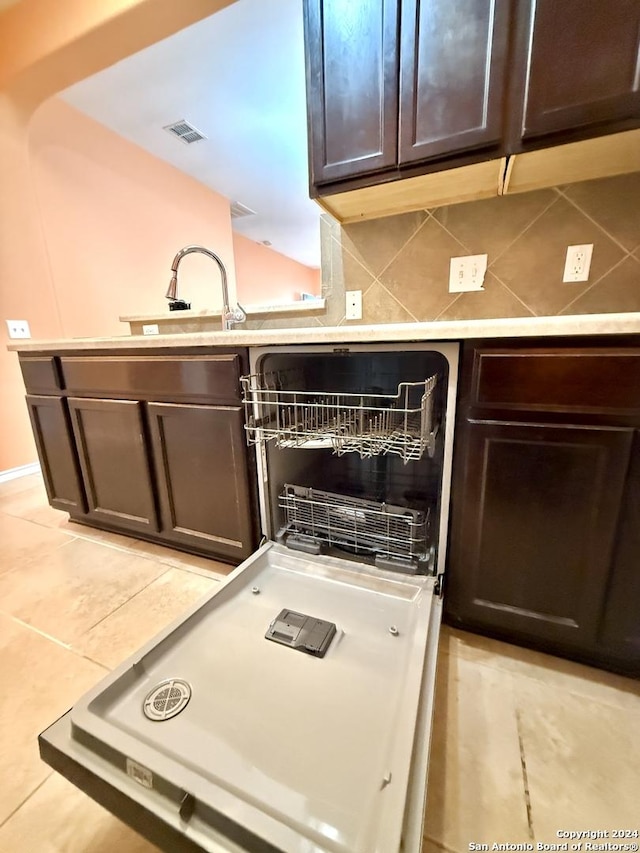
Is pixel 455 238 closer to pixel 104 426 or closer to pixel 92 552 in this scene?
pixel 104 426

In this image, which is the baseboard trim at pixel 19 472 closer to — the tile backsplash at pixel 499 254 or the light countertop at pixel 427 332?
the light countertop at pixel 427 332

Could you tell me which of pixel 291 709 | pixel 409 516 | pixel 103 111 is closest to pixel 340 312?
pixel 409 516

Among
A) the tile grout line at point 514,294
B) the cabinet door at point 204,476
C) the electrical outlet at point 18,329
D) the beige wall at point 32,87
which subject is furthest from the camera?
the electrical outlet at point 18,329

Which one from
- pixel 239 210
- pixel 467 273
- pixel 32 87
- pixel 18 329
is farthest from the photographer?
pixel 239 210

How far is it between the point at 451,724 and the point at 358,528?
0.55 metres

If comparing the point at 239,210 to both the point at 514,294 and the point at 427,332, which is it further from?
the point at 427,332

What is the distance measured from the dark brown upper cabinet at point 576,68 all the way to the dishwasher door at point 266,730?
1309 millimetres

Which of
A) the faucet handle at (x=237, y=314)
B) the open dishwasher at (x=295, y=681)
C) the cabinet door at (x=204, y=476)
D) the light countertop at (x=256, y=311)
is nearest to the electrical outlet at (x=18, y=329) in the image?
the light countertop at (x=256, y=311)

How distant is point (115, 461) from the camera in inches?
56.2

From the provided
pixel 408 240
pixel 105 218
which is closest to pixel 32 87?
pixel 105 218

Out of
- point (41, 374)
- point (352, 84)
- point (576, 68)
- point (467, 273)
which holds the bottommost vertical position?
point (41, 374)

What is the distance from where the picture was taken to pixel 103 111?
261 cm

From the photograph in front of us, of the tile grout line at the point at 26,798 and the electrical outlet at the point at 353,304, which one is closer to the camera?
the tile grout line at the point at 26,798

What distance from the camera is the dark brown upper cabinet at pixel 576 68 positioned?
2.83ft
